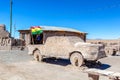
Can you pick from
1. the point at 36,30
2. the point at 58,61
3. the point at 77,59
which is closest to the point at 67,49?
the point at 77,59

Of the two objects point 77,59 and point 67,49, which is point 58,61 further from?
point 77,59

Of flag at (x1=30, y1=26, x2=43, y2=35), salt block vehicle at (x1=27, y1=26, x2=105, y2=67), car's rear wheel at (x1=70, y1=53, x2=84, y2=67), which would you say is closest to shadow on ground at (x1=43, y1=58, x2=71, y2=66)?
salt block vehicle at (x1=27, y1=26, x2=105, y2=67)

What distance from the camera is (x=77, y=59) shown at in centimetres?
1185

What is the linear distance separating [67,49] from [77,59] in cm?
104

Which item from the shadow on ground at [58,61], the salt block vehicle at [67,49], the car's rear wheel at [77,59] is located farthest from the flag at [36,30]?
the car's rear wheel at [77,59]

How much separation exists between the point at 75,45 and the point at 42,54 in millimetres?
3142

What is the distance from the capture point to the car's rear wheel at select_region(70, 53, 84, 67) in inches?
460

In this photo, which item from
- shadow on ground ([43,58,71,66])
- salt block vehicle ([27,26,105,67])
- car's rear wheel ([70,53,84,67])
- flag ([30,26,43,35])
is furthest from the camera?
flag ([30,26,43,35])

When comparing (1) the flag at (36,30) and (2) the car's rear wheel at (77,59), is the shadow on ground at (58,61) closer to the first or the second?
(2) the car's rear wheel at (77,59)

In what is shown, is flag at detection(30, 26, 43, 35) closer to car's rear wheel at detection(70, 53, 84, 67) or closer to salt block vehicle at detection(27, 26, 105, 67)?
salt block vehicle at detection(27, 26, 105, 67)

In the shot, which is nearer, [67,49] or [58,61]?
[67,49]

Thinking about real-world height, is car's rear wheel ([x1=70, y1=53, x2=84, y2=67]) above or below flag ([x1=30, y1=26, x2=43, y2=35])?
below

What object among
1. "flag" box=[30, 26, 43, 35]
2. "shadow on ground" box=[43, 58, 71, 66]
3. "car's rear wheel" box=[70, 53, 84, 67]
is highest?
"flag" box=[30, 26, 43, 35]

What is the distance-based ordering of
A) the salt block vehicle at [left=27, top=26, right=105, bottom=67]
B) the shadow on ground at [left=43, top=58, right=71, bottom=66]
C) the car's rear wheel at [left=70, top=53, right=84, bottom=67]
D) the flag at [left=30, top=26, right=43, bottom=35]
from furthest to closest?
the flag at [left=30, top=26, right=43, bottom=35] < the shadow on ground at [left=43, top=58, right=71, bottom=66] < the car's rear wheel at [left=70, top=53, right=84, bottom=67] < the salt block vehicle at [left=27, top=26, right=105, bottom=67]
